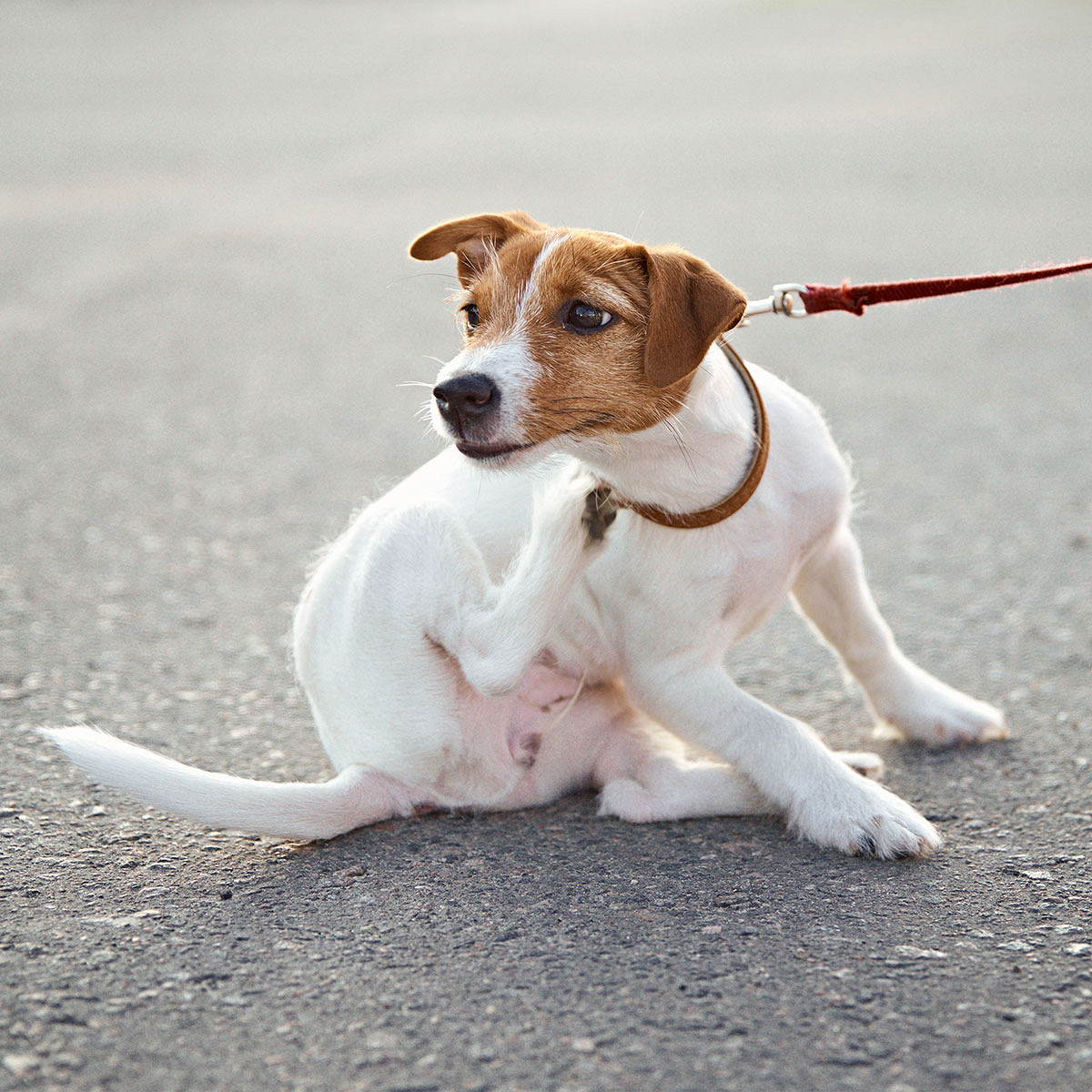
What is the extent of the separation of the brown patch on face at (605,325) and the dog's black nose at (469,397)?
0.08 m

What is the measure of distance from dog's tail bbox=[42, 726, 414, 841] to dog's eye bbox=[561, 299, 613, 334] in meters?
1.23

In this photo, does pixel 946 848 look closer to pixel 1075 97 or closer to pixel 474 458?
pixel 474 458

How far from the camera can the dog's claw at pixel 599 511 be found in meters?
3.24

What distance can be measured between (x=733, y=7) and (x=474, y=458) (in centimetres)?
3426

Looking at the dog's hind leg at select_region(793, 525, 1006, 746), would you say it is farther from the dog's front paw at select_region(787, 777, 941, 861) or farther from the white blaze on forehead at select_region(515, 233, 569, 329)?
the white blaze on forehead at select_region(515, 233, 569, 329)

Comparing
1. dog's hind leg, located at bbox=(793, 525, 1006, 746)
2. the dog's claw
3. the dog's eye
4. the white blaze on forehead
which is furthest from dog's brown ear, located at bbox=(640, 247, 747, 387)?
dog's hind leg, located at bbox=(793, 525, 1006, 746)

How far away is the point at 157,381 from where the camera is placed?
26.9 feet

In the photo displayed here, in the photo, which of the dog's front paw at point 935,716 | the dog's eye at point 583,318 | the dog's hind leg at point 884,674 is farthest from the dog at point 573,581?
the dog's front paw at point 935,716

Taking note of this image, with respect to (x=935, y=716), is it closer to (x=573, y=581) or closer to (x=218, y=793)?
(x=573, y=581)

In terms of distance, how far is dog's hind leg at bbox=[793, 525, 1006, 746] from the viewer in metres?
3.75

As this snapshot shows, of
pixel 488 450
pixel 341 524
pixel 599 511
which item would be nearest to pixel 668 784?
pixel 599 511

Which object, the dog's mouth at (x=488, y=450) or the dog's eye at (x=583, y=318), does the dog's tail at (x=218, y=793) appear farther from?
the dog's eye at (x=583, y=318)

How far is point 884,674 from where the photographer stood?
3.83m

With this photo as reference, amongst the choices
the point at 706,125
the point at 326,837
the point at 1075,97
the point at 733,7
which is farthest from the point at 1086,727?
the point at 733,7
